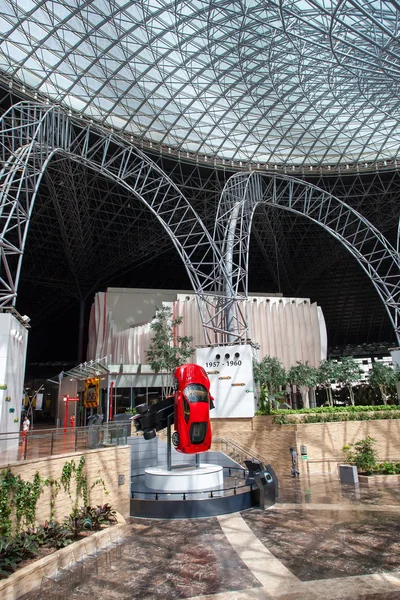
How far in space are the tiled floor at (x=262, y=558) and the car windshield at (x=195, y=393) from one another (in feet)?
15.6

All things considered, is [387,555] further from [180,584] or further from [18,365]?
[18,365]

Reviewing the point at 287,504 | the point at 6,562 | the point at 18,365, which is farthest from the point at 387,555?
the point at 18,365

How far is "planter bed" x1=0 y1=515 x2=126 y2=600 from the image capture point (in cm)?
995

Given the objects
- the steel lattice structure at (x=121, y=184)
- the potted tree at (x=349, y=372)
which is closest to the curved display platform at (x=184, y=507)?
the steel lattice structure at (x=121, y=184)

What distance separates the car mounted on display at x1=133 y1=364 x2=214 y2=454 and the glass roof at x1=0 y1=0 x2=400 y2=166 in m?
16.9

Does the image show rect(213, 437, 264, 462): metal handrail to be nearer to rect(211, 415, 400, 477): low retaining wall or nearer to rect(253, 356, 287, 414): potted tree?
rect(211, 415, 400, 477): low retaining wall

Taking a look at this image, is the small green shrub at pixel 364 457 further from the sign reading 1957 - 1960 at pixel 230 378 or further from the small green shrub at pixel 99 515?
the small green shrub at pixel 99 515

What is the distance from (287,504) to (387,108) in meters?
32.7

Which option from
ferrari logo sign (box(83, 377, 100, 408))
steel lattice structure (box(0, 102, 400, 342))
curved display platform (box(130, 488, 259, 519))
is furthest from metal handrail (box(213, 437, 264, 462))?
ferrari logo sign (box(83, 377, 100, 408))

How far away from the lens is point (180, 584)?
Result: 1069 cm

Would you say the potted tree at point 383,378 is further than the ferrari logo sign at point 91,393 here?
No

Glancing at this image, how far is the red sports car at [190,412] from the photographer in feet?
62.4

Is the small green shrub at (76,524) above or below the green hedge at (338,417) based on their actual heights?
below

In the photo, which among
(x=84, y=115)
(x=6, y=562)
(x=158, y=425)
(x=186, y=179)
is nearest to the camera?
(x=6, y=562)
